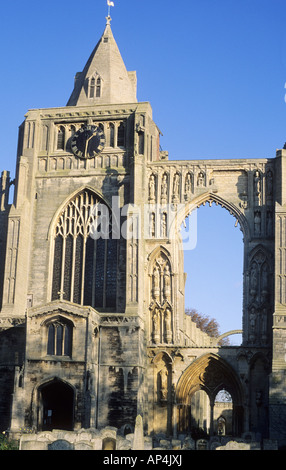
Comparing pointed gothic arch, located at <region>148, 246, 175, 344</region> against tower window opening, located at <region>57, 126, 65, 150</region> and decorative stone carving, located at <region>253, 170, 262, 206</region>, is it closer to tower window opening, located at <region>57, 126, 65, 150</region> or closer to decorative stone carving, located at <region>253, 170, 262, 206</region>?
decorative stone carving, located at <region>253, 170, 262, 206</region>

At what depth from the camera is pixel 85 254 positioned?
1699 inches

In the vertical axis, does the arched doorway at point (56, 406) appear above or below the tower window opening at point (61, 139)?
below

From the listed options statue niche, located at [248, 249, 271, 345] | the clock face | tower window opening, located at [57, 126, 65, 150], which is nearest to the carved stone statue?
the clock face

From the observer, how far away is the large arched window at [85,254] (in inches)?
1668

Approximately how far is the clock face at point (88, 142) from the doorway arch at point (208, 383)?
13.2 m

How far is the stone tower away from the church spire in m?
0.24

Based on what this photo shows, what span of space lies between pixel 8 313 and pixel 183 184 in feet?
39.0

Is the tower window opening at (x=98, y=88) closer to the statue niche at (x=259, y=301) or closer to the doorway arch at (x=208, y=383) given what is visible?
the statue niche at (x=259, y=301)

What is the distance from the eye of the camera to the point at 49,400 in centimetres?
3903

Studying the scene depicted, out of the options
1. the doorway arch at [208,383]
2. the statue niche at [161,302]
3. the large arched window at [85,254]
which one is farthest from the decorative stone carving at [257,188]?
the doorway arch at [208,383]

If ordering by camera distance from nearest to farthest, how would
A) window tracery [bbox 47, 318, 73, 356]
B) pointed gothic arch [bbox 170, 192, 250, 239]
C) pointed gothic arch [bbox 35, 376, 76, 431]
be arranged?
pointed gothic arch [bbox 35, 376, 76, 431], window tracery [bbox 47, 318, 73, 356], pointed gothic arch [bbox 170, 192, 250, 239]

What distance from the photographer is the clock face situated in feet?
145
